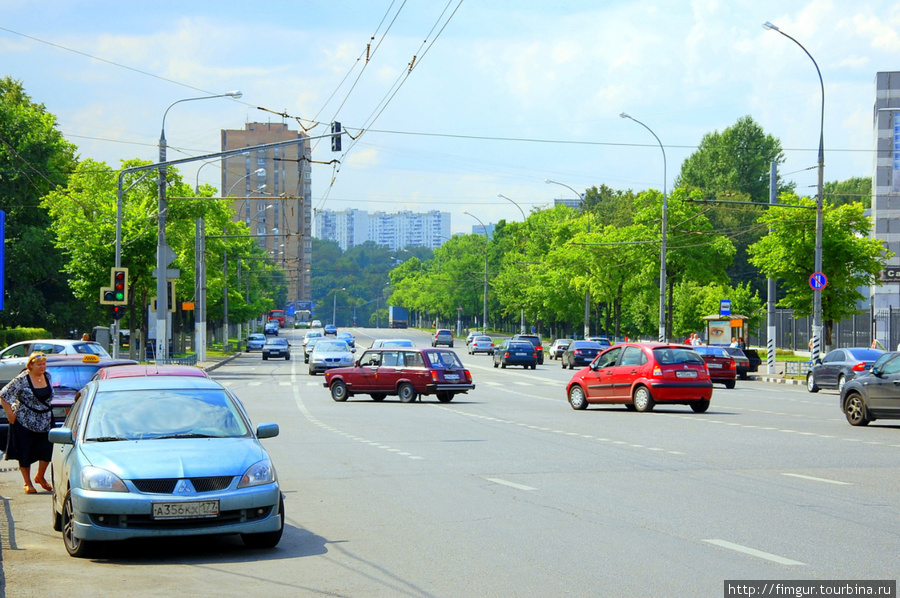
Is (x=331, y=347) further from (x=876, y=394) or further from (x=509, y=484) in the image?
(x=509, y=484)

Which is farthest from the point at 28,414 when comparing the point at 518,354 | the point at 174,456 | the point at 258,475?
the point at 518,354

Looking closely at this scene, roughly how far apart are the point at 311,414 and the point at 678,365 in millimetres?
8396

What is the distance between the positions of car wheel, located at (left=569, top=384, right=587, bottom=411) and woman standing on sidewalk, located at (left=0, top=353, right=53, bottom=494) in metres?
15.9

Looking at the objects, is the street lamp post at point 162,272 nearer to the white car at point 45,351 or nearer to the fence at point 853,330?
the white car at point 45,351

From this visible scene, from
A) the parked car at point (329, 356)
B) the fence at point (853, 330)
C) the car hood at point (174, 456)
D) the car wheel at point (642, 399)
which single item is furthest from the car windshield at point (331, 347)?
the car hood at point (174, 456)

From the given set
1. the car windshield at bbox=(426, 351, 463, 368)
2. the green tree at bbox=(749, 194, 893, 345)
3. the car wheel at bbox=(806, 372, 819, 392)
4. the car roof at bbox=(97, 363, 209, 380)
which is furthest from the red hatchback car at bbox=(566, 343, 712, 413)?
the green tree at bbox=(749, 194, 893, 345)

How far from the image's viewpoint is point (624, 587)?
7.47 m

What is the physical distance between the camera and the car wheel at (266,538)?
29.6 feet

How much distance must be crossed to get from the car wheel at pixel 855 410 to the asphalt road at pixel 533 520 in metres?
1.04

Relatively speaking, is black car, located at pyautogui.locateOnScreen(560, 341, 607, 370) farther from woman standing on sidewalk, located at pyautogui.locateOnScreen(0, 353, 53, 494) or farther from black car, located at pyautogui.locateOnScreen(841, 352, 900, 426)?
woman standing on sidewalk, located at pyautogui.locateOnScreen(0, 353, 53, 494)

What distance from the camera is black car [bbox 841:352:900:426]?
20.6m

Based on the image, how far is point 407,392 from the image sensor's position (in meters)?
30.4

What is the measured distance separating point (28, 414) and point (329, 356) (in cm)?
3530

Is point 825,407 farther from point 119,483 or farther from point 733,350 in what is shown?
point 119,483
